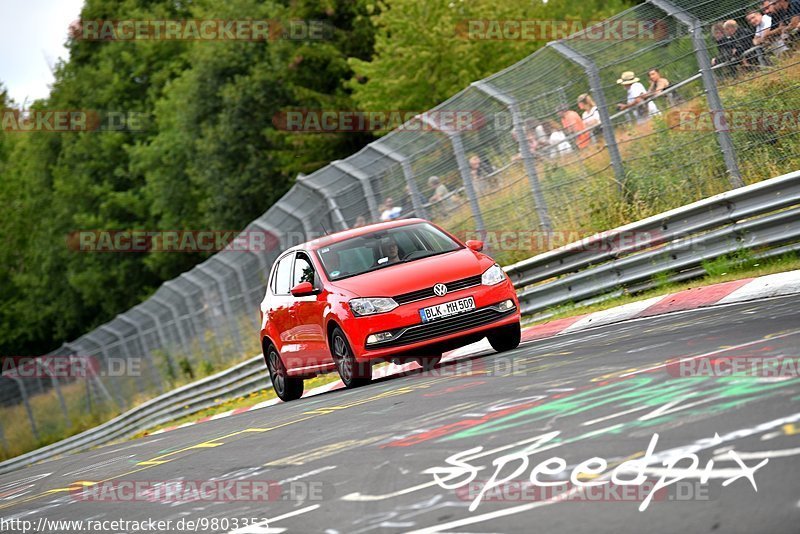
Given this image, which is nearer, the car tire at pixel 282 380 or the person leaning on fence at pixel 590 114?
the car tire at pixel 282 380

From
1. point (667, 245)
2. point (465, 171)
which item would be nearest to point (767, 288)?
point (667, 245)

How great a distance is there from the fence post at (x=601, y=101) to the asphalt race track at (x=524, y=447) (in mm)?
4146

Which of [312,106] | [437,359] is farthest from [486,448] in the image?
[312,106]

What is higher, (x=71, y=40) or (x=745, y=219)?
(x=71, y=40)

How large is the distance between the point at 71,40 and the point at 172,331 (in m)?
55.3

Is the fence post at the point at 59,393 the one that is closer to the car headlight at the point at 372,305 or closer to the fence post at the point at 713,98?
the car headlight at the point at 372,305

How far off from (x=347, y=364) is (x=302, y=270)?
1.73 m

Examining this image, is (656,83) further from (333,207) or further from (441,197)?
(333,207)

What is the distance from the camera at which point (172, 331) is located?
31.0 meters


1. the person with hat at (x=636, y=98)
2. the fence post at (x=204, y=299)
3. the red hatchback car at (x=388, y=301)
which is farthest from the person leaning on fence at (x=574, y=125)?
the fence post at (x=204, y=299)

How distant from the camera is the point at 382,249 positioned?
44.3ft

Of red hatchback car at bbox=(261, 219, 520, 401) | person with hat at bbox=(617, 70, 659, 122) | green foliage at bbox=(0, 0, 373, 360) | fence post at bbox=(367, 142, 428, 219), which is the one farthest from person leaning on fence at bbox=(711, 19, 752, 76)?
green foliage at bbox=(0, 0, 373, 360)

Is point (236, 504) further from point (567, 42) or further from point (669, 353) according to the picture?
point (567, 42)

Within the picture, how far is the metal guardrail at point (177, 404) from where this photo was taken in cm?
2238
